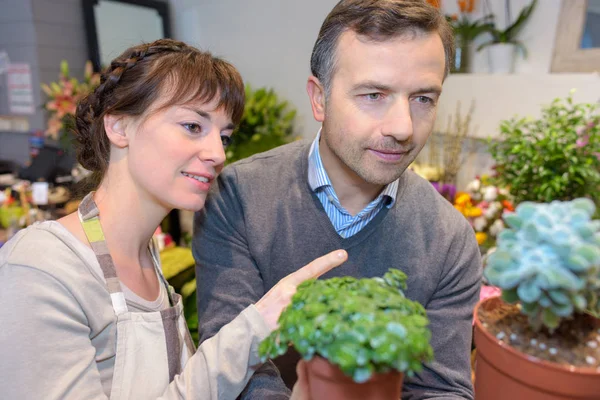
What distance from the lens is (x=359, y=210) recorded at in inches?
51.3

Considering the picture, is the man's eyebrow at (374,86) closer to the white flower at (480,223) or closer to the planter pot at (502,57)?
the white flower at (480,223)

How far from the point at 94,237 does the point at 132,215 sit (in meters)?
0.12

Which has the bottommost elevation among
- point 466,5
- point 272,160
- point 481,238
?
point 481,238

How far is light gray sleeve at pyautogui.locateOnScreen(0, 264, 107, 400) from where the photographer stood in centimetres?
79

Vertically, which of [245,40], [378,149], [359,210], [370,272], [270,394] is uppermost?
[245,40]

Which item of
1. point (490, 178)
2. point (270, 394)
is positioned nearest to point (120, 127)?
point (270, 394)

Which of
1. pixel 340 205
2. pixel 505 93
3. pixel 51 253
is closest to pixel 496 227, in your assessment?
pixel 505 93

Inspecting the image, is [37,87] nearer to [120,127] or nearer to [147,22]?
[147,22]

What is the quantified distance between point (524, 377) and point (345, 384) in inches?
8.5

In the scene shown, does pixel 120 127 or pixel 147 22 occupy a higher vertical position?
pixel 147 22

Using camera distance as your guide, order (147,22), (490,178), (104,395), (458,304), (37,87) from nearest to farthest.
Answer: (104,395) → (458,304) → (490,178) → (37,87) → (147,22)

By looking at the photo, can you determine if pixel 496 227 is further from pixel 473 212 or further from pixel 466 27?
pixel 466 27

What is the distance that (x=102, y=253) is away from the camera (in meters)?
1.00

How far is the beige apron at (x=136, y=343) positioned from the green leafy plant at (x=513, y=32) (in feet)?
7.08
